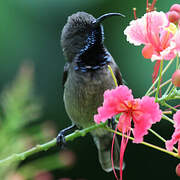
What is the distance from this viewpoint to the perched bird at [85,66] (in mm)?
2996

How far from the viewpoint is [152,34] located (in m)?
1.69

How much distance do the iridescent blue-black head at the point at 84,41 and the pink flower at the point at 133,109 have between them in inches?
55.0

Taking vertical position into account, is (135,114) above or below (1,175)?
below

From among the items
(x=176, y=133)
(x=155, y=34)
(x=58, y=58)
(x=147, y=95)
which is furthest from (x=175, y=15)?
(x=58, y=58)

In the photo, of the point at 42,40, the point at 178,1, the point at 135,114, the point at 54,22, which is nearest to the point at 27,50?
the point at 42,40

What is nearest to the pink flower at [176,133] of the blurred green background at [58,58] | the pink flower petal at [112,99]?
the pink flower petal at [112,99]

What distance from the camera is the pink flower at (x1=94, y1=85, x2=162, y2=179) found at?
1.51 metres

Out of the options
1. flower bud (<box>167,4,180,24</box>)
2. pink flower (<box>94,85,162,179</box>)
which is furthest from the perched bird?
pink flower (<box>94,85,162,179</box>)

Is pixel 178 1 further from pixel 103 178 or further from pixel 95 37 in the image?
pixel 103 178

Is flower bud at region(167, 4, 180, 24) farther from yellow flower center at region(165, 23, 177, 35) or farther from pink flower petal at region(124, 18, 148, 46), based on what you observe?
pink flower petal at region(124, 18, 148, 46)

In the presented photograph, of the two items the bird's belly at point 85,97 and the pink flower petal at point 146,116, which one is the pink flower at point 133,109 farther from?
the bird's belly at point 85,97

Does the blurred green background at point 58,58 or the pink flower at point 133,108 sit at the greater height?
the pink flower at point 133,108

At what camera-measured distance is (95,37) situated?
2.97 meters

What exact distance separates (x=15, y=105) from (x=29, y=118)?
0.06m
